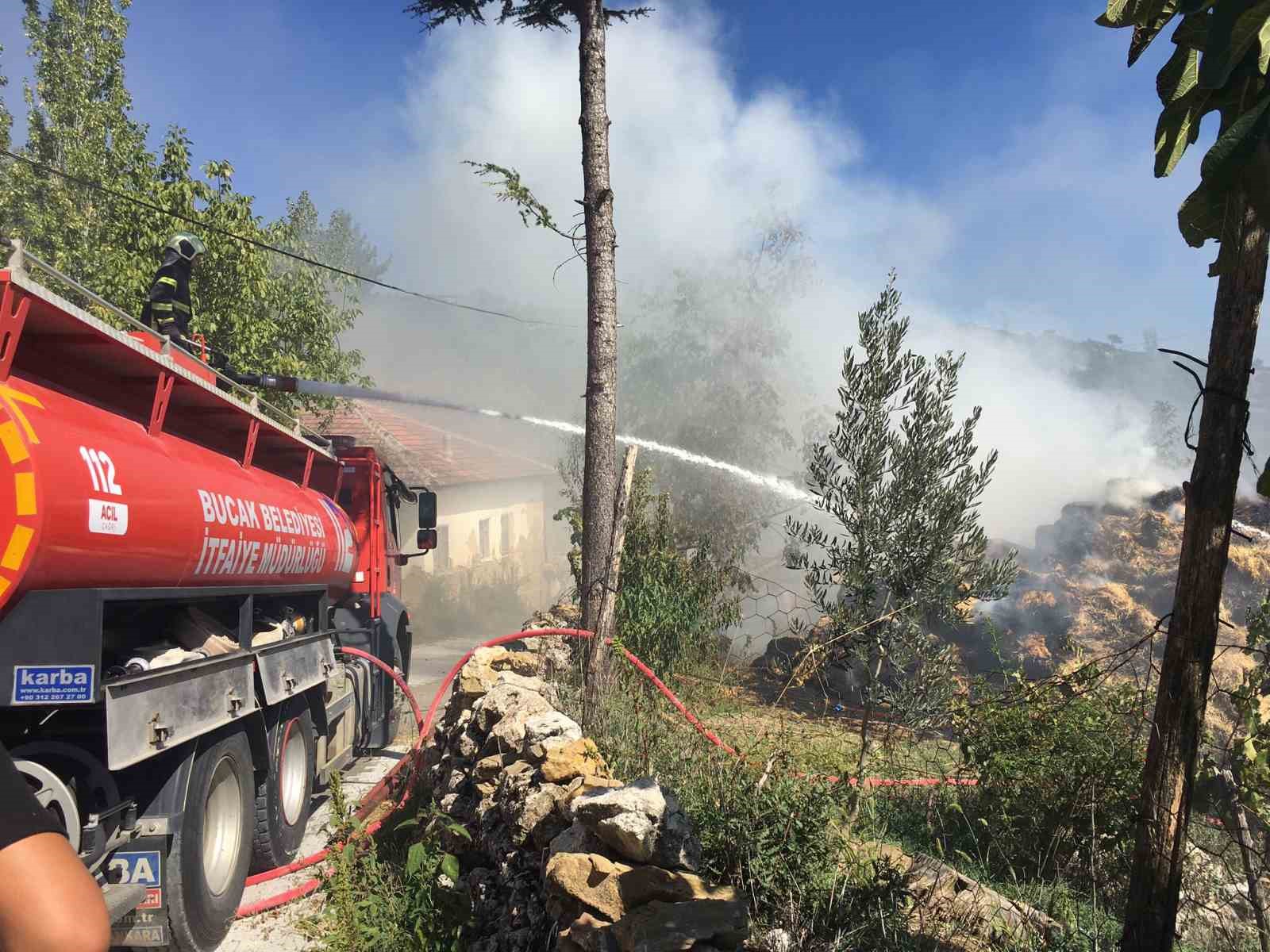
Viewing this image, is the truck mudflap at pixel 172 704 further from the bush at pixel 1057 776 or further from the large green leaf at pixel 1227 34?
the large green leaf at pixel 1227 34

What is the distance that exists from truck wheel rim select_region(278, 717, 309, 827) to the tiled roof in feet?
43.3

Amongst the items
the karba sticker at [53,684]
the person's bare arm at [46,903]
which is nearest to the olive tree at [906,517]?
the karba sticker at [53,684]

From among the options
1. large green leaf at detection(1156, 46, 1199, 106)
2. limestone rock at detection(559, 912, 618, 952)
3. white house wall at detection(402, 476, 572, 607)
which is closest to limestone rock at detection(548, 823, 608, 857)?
limestone rock at detection(559, 912, 618, 952)

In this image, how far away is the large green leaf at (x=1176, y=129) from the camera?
291 cm

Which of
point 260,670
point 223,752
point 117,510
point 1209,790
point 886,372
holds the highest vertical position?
point 886,372

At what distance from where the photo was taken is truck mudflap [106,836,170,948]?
14.0 feet

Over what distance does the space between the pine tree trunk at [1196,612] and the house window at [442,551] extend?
70.5ft

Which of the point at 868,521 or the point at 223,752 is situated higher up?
the point at 868,521

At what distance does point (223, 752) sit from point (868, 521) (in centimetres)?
544

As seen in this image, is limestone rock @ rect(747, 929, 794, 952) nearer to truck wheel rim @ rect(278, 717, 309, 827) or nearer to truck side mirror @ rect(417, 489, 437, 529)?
truck wheel rim @ rect(278, 717, 309, 827)

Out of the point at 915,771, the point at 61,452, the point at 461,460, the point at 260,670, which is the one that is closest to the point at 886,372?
the point at 915,771

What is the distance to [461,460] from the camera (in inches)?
1072

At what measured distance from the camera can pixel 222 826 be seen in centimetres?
533

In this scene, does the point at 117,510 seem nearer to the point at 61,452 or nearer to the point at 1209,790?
the point at 61,452
